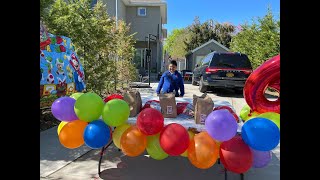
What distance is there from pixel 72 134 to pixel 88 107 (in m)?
0.40

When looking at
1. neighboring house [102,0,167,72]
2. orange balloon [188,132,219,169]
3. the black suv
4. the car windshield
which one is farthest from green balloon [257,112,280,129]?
neighboring house [102,0,167,72]

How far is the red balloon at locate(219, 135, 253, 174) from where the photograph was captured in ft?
11.3

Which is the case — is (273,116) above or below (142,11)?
below

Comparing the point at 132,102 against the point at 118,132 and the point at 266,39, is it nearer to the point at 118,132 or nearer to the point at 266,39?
the point at 118,132

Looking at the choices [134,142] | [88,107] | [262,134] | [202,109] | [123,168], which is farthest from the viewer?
[123,168]

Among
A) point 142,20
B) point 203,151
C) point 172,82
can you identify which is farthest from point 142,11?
point 203,151

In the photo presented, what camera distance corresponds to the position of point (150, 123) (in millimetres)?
3750

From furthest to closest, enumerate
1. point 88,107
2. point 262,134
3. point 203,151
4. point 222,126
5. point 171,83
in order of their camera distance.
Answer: point 171,83
point 88,107
point 203,151
point 222,126
point 262,134

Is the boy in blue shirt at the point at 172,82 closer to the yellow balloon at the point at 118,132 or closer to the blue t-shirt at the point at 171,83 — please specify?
the blue t-shirt at the point at 171,83

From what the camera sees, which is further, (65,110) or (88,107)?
(65,110)

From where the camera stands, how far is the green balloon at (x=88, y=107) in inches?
156
